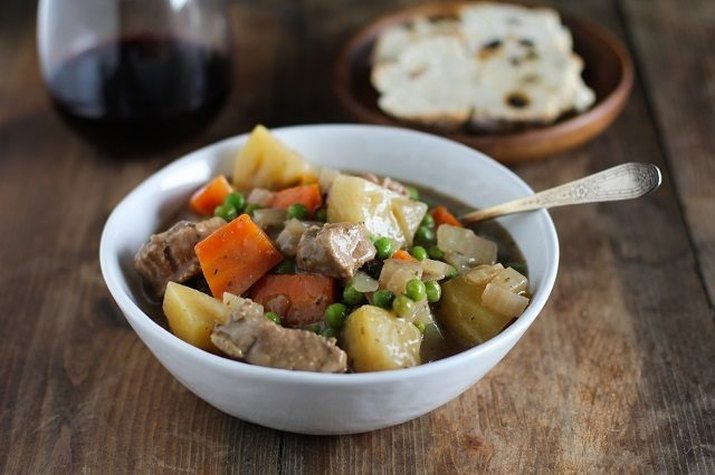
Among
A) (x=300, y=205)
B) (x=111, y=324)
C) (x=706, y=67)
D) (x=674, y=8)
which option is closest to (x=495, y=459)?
(x=300, y=205)

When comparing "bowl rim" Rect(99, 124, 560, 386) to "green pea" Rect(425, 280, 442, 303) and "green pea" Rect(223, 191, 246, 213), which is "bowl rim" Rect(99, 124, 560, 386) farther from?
"green pea" Rect(223, 191, 246, 213)

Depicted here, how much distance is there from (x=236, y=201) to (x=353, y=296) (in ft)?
2.28

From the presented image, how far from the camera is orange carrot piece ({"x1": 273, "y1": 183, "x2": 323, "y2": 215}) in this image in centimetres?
334

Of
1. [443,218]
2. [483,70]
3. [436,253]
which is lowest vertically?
[483,70]

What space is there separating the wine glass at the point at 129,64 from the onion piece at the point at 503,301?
196 centimetres

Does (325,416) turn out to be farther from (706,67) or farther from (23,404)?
(706,67)

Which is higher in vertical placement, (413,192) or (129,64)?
(129,64)

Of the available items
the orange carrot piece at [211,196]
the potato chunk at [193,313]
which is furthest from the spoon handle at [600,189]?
the potato chunk at [193,313]

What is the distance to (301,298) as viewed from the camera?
295 cm

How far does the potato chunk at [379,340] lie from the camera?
2691mm

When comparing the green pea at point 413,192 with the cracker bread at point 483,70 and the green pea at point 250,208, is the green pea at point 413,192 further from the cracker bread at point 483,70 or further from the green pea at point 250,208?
the cracker bread at point 483,70

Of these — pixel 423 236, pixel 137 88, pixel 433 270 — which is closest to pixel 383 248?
pixel 433 270

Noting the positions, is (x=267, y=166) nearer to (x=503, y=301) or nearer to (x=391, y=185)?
(x=391, y=185)

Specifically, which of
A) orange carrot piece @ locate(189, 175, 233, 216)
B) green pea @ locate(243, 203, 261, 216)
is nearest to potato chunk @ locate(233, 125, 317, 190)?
orange carrot piece @ locate(189, 175, 233, 216)
